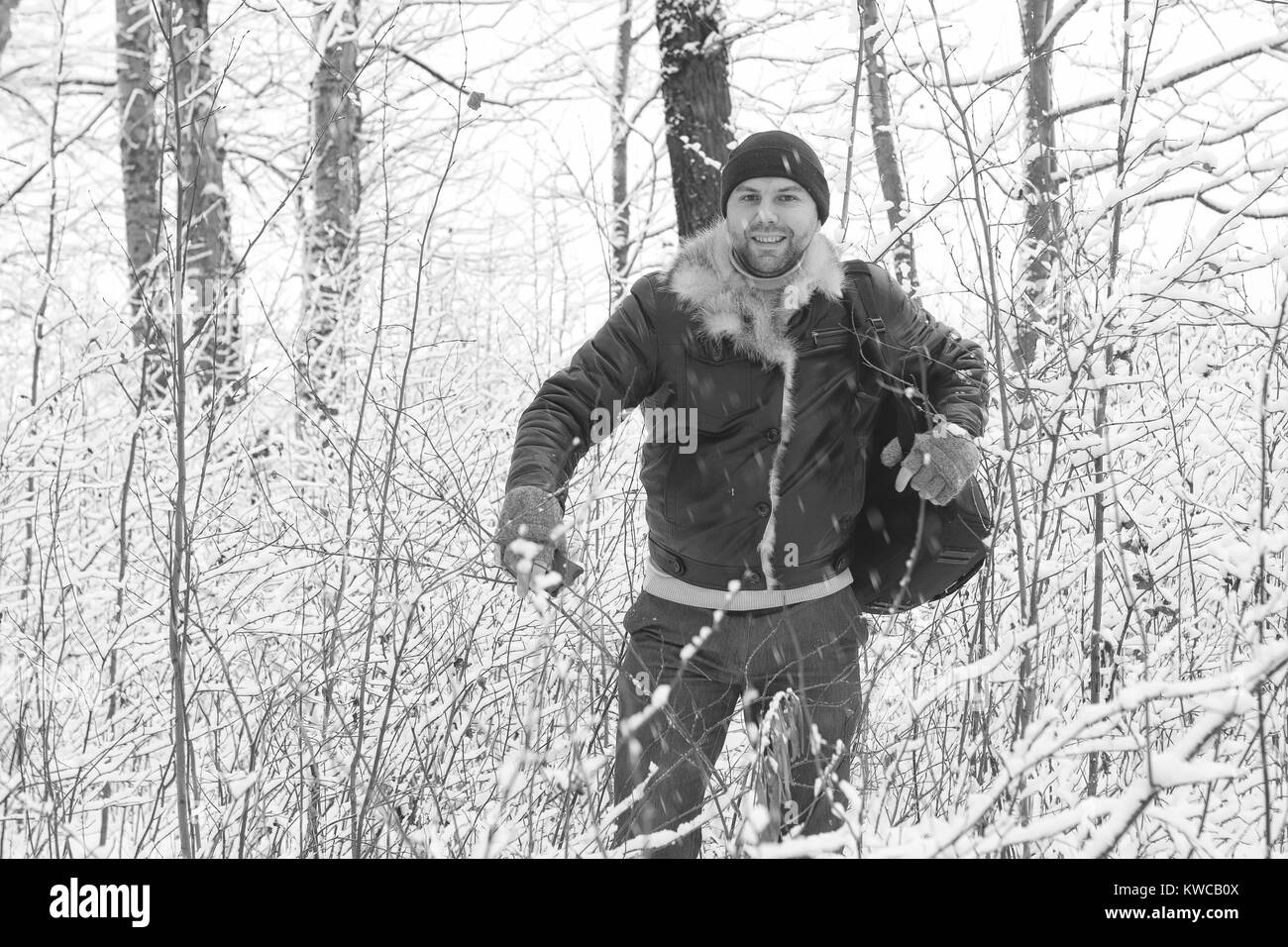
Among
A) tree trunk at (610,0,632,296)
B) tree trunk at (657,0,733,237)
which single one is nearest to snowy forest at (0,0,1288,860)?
tree trunk at (657,0,733,237)

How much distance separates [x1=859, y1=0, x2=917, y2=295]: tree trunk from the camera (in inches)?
186

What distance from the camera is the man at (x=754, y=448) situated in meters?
2.28

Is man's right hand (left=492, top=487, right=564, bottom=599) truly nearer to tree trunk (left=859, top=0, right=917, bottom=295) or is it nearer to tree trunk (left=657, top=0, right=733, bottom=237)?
tree trunk (left=859, top=0, right=917, bottom=295)

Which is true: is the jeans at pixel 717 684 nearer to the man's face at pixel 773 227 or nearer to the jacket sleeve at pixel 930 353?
the jacket sleeve at pixel 930 353

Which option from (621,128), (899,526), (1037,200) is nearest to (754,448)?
(899,526)

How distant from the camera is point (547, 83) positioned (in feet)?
34.1

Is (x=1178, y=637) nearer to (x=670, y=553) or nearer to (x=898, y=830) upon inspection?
(x=670, y=553)

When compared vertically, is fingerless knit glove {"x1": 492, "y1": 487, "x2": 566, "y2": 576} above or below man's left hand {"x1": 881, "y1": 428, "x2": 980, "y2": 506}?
below

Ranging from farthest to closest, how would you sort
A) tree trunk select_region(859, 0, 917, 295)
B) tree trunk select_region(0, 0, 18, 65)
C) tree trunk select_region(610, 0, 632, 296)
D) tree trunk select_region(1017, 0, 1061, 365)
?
tree trunk select_region(610, 0, 632, 296) → tree trunk select_region(859, 0, 917, 295) → tree trunk select_region(0, 0, 18, 65) → tree trunk select_region(1017, 0, 1061, 365)

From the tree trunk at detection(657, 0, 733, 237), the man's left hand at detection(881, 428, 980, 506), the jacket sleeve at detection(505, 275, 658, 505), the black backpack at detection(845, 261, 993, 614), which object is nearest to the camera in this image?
the jacket sleeve at detection(505, 275, 658, 505)

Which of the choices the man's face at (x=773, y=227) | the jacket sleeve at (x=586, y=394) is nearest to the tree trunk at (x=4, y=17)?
the jacket sleeve at (x=586, y=394)

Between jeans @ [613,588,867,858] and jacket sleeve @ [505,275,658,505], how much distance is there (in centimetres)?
41
